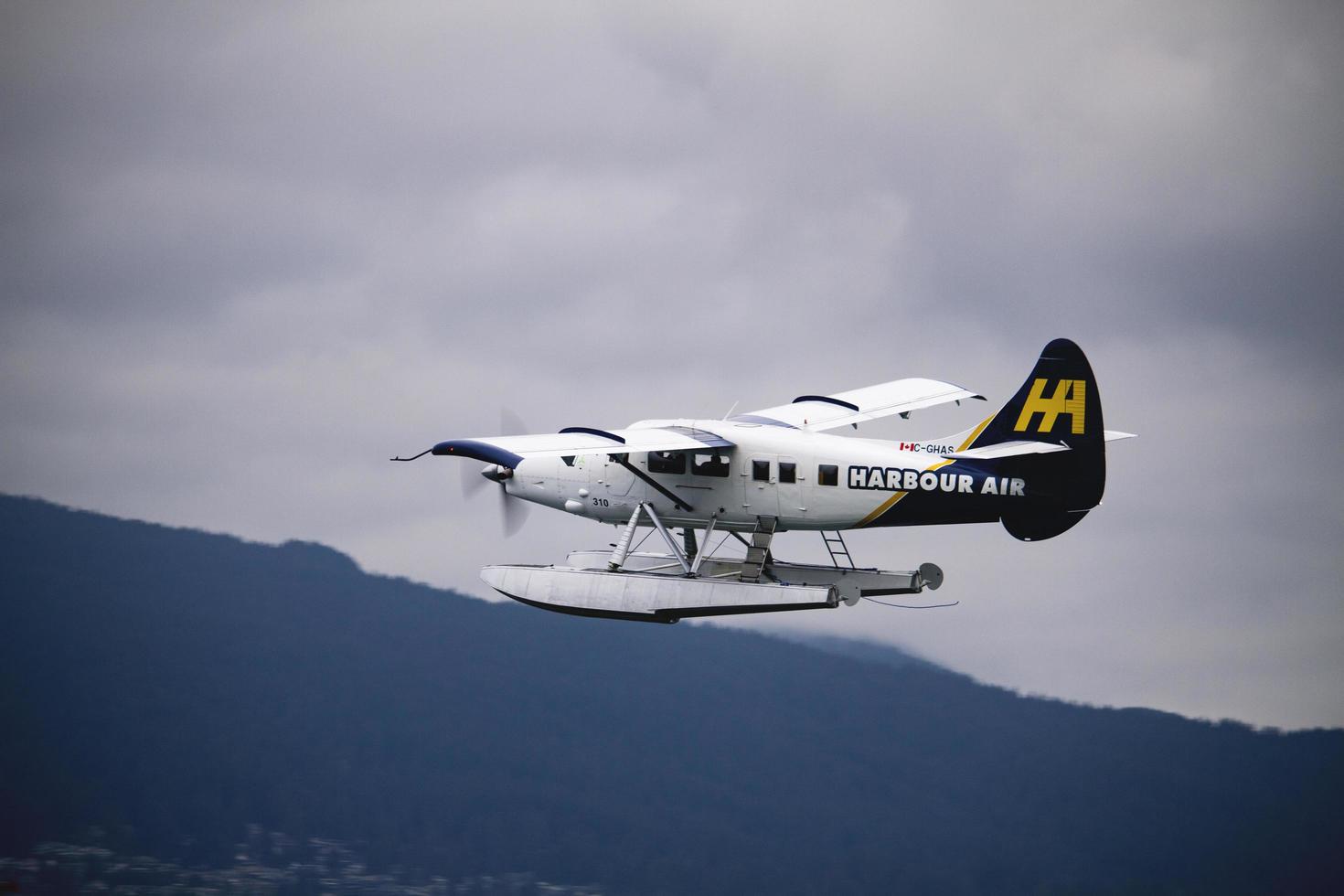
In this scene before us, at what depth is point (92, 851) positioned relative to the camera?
113375 mm

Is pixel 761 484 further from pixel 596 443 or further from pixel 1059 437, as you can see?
pixel 1059 437

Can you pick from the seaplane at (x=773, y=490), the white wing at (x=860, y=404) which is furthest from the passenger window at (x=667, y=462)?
the white wing at (x=860, y=404)

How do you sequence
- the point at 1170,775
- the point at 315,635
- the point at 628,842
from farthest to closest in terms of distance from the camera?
the point at 315,635, the point at 628,842, the point at 1170,775

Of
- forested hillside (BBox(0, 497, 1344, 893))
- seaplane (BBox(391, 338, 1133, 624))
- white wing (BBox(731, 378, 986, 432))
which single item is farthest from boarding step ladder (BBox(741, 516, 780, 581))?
forested hillside (BBox(0, 497, 1344, 893))

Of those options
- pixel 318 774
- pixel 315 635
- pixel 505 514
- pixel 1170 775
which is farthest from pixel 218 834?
pixel 505 514

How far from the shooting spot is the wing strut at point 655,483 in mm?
35250

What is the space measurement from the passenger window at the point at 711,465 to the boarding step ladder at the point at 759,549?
1224mm

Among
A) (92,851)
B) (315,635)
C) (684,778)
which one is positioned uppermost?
(315,635)

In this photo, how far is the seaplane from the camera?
1297 inches

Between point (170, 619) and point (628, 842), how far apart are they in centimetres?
4311

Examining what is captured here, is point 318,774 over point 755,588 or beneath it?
beneath

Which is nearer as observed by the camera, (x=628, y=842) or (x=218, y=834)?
(x=628, y=842)

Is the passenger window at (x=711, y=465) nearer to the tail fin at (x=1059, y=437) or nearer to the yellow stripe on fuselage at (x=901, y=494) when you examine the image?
the yellow stripe on fuselage at (x=901, y=494)

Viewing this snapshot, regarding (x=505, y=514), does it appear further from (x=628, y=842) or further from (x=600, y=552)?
(x=628, y=842)
